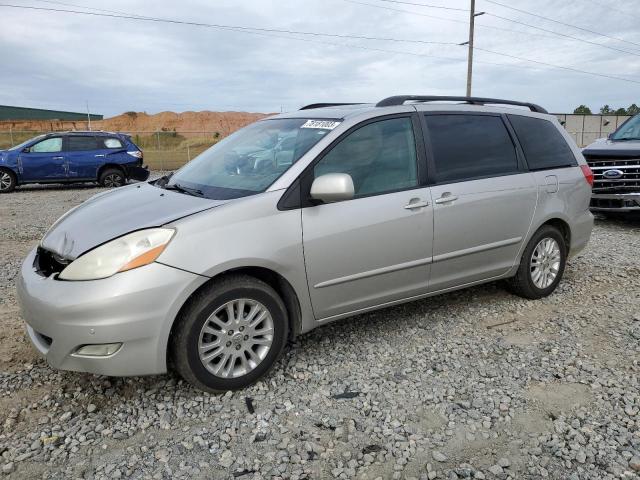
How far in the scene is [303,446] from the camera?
2717 mm

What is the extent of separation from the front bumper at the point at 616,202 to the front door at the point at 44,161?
12891 millimetres

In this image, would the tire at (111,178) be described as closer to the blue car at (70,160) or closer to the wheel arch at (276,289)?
the blue car at (70,160)

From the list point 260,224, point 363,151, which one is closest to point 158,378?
point 260,224

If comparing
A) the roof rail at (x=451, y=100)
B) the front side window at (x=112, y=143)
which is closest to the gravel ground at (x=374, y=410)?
the roof rail at (x=451, y=100)

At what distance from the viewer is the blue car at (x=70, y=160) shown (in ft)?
46.0

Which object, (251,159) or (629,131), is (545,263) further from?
(629,131)

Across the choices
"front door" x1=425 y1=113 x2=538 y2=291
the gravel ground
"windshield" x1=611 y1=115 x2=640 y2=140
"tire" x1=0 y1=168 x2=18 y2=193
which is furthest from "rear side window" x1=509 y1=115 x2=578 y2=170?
"tire" x1=0 y1=168 x2=18 y2=193

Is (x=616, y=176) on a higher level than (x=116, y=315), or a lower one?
higher

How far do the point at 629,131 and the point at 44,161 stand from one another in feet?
45.1

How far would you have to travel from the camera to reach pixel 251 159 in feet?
12.6

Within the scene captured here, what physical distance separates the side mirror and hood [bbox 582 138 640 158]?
6700mm

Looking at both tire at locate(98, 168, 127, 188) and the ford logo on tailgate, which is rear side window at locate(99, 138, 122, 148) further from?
the ford logo on tailgate

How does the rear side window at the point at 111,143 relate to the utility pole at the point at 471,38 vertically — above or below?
below

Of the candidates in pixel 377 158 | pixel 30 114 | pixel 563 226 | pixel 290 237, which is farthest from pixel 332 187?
pixel 30 114
